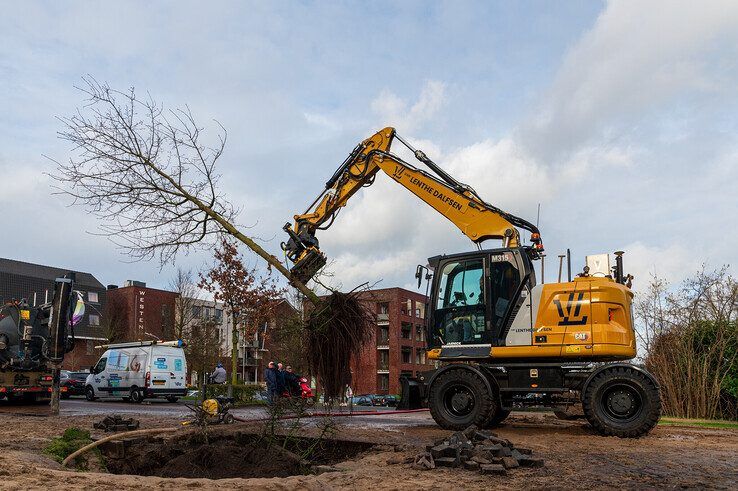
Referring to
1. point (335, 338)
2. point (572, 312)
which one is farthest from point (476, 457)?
point (572, 312)

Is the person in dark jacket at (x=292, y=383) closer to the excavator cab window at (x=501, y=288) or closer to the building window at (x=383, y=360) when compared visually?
the excavator cab window at (x=501, y=288)

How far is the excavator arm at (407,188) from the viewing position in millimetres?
13070

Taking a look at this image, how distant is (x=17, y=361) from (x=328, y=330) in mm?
11877

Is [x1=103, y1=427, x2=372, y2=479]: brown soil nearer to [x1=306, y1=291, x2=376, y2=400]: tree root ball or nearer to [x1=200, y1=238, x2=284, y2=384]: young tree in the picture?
[x1=306, y1=291, x2=376, y2=400]: tree root ball

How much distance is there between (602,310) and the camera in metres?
11.8

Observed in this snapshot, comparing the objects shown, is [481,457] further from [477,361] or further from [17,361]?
[17,361]

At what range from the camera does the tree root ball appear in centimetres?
1162

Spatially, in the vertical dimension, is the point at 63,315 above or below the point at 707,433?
above

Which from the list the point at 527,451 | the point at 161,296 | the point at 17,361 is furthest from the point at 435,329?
the point at 161,296

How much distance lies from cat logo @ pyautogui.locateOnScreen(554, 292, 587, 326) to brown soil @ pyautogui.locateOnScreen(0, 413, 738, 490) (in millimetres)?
1986

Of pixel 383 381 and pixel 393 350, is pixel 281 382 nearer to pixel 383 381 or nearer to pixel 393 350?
pixel 393 350

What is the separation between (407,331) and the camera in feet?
232

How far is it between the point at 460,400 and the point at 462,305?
1.80 meters

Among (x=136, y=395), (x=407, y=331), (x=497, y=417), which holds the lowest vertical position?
(x=136, y=395)
